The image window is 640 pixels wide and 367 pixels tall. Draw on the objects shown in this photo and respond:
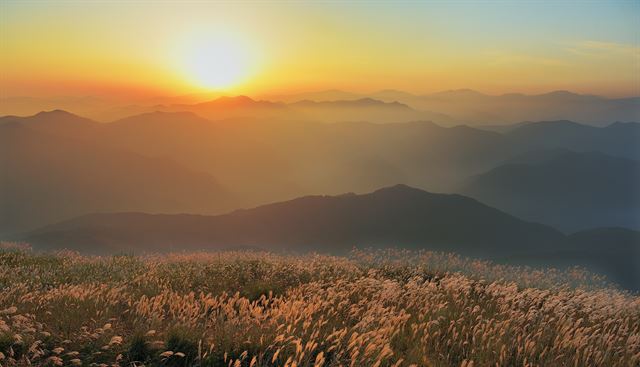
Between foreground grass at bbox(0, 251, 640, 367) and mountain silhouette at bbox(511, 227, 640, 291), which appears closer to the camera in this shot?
foreground grass at bbox(0, 251, 640, 367)

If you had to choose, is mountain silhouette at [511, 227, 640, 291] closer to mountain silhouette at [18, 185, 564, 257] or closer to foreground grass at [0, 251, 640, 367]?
mountain silhouette at [18, 185, 564, 257]

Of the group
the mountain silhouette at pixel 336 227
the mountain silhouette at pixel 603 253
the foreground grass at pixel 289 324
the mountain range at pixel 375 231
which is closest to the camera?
the foreground grass at pixel 289 324

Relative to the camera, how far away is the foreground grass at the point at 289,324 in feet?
20.4

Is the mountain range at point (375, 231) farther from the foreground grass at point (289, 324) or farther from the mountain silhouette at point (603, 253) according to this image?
the foreground grass at point (289, 324)

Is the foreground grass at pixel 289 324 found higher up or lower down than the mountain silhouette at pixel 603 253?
higher up

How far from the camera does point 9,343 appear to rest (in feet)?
20.9

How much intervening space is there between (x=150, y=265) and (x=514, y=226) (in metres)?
135

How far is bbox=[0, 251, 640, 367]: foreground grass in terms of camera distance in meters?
6.23

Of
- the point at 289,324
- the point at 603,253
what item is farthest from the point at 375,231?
the point at 289,324

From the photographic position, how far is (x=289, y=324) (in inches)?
271

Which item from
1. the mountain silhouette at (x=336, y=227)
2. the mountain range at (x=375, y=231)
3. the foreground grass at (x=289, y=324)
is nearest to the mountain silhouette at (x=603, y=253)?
the mountain range at (x=375, y=231)

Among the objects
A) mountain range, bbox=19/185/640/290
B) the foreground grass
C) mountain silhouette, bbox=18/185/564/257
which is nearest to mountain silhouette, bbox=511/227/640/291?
mountain range, bbox=19/185/640/290

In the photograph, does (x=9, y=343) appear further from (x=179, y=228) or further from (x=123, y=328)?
(x=179, y=228)

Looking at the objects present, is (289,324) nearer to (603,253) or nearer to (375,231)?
(375,231)
